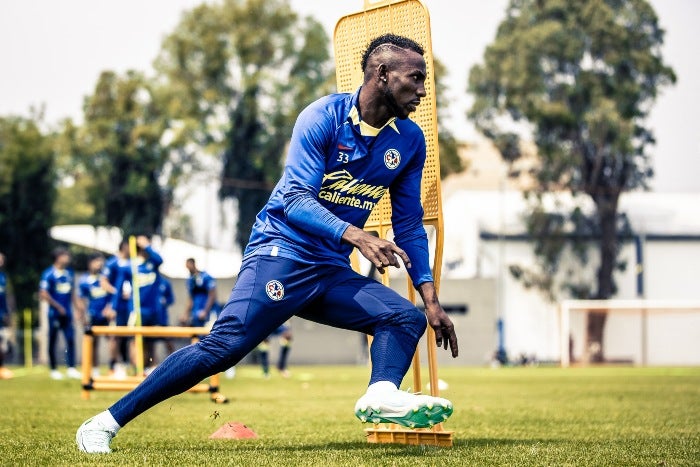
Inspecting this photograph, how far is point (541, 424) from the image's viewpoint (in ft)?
31.4

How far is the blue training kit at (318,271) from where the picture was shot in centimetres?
612

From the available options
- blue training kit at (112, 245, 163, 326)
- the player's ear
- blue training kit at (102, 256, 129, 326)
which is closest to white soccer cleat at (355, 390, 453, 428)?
the player's ear

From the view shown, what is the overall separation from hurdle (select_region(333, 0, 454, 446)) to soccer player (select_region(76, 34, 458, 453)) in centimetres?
83

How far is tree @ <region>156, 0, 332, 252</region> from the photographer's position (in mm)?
47938

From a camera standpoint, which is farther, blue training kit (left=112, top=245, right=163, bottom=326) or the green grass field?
blue training kit (left=112, top=245, right=163, bottom=326)

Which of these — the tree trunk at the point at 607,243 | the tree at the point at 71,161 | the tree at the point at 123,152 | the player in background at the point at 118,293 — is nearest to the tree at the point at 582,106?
the tree trunk at the point at 607,243

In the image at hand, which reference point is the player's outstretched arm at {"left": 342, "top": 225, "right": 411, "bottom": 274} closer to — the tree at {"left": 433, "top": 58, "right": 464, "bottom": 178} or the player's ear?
the player's ear

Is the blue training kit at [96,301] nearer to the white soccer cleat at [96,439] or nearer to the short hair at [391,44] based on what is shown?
the white soccer cleat at [96,439]

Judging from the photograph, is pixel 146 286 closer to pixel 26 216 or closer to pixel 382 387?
pixel 382 387

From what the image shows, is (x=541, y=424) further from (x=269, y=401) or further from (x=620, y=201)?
(x=620, y=201)

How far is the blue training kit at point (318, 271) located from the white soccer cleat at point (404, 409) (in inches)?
10.4

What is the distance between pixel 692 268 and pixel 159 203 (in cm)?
2680

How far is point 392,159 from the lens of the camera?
6395 millimetres

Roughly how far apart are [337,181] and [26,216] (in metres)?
48.1
